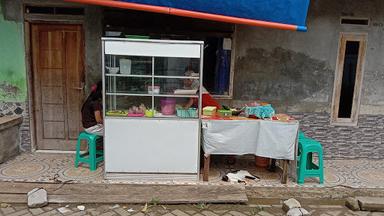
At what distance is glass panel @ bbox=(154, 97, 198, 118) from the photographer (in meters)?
5.18

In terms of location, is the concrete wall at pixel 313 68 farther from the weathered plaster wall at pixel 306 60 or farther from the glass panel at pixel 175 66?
the glass panel at pixel 175 66

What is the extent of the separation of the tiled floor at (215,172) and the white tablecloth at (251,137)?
55cm

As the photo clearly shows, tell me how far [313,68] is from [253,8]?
211 centimetres

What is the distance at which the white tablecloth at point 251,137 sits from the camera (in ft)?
17.1

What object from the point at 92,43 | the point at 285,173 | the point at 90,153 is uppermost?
the point at 92,43

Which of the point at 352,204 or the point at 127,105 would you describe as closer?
the point at 352,204

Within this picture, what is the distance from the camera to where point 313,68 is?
6406 millimetres

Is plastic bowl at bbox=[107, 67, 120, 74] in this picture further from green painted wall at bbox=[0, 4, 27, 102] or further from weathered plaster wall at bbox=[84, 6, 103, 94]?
green painted wall at bbox=[0, 4, 27, 102]

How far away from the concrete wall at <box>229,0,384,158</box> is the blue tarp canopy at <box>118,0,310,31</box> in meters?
1.12

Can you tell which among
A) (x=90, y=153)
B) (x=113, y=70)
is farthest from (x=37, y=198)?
(x=113, y=70)

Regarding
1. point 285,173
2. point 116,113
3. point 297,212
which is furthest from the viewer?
point 285,173

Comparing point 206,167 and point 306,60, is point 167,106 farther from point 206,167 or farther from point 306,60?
point 306,60

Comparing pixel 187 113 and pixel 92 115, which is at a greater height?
pixel 187 113

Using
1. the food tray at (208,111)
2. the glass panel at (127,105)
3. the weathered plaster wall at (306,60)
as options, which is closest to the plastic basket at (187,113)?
the food tray at (208,111)
